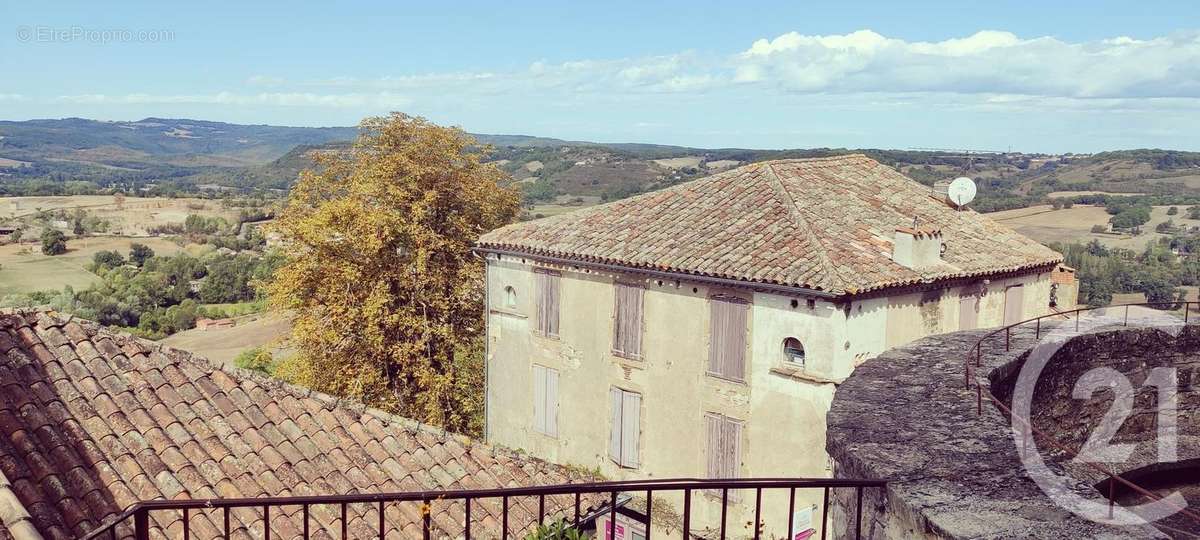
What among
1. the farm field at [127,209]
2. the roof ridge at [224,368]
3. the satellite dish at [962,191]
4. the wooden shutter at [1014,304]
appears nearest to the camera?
the roof ridge at [224,368]

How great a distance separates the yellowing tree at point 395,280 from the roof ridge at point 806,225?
7643 millimetres

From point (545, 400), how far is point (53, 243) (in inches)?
3299

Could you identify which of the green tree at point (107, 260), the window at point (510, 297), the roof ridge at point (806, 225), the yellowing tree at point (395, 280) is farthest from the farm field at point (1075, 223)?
the green tree at point (107, 260)

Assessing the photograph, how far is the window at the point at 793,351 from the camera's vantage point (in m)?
13.3

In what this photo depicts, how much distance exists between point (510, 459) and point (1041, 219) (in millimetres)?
64363

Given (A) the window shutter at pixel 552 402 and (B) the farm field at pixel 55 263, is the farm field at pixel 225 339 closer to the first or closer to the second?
(B) the farm field at pixel 55 263

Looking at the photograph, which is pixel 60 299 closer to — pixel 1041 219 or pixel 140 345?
pixel 140 345

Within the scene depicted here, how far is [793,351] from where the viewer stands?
1341cm

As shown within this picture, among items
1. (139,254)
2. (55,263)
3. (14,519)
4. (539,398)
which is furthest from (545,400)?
(55,263)

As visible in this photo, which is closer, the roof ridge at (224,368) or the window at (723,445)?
the roof ridge at (224,368)

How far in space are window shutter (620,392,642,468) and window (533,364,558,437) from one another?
1.75 m

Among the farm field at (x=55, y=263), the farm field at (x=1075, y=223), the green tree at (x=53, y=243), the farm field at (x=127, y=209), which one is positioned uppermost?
the farm field at (x=1075, y=223)

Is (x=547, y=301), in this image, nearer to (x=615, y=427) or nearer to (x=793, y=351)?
(x=615, y=427)

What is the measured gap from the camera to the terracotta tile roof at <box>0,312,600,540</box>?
232 inches
